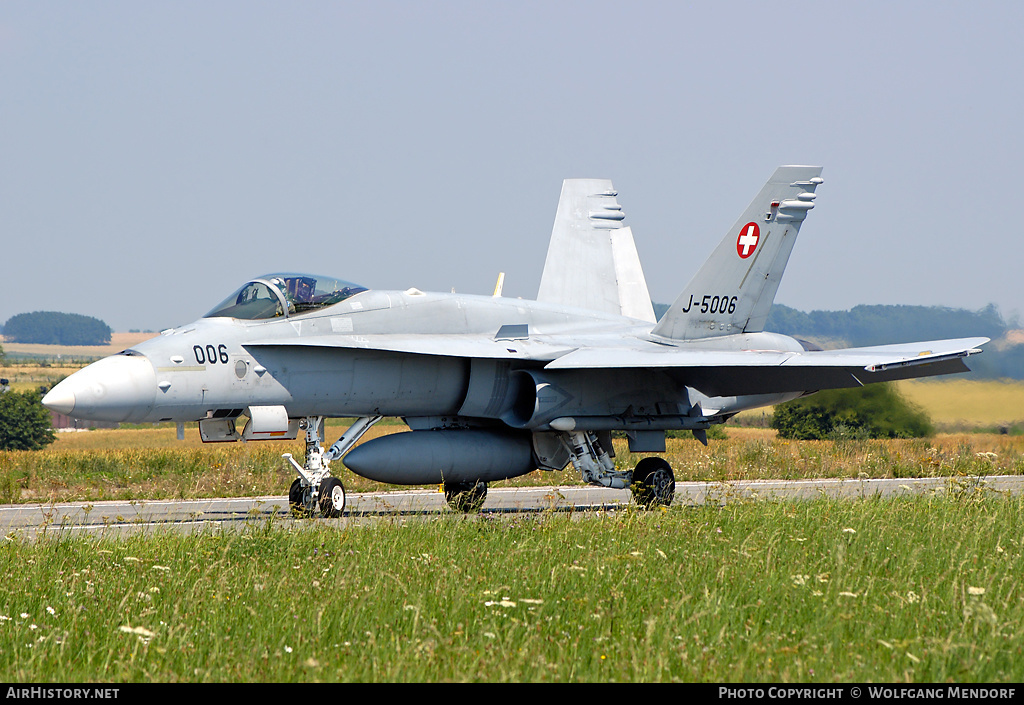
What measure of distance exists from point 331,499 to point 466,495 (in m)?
2.08

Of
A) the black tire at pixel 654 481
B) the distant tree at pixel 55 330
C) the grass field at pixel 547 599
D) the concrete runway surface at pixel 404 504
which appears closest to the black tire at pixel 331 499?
the concrete runway surface at pixel 404 504

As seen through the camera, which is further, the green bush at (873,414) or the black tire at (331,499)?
the green bush at (873,414)

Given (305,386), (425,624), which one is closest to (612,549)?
(425,624)

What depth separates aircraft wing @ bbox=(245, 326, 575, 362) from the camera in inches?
424

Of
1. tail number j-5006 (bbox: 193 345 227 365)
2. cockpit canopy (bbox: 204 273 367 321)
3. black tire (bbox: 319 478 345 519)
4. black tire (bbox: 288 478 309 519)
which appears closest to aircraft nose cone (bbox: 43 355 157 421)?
tail number j-5006 (bbox: 193 345 227 365)

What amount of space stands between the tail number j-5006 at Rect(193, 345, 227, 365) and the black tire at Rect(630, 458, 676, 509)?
511 centimetres

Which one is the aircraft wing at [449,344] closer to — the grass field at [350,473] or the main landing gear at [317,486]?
the main landing gear at [317,486]

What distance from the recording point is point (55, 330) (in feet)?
493

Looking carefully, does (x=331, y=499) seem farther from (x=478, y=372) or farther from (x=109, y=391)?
(x=109, y=391)

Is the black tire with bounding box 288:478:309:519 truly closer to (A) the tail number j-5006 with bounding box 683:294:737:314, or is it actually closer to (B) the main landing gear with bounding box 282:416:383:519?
(B) the main landing gear with bounding box 282:416:383:519

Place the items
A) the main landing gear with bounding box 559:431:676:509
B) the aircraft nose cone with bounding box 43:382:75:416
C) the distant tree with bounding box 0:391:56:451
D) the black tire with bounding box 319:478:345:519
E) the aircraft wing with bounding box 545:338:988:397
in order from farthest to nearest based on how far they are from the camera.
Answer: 1. the distant tree with bounding box 0:391:56:451
2. the main landing gear with bounding box 559:431:676:509
3. the aircraft wing with bounding box 545:338:988:397
4. the black tire with bounding box 319:478:345:519
5. the aircraft nose cone with bounding box 43:382:75:416

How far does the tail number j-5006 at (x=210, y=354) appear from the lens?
1015cm

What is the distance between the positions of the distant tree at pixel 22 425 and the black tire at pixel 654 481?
40458 millimetres

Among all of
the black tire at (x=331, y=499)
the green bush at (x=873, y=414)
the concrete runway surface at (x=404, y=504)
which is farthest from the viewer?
the green bush at (x=873, y=414)
